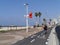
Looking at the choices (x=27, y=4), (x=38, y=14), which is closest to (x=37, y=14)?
(x=38, y=14)

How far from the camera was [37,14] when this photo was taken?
429 feet

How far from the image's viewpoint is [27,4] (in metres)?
49.5

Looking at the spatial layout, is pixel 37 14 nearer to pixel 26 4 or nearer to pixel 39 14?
pixel 39 14

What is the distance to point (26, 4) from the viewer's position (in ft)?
162

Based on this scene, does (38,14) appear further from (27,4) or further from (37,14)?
(27,4)

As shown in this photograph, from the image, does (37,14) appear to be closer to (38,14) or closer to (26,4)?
(38,14)

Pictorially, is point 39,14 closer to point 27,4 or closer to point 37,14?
point 37,14

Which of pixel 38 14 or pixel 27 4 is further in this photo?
pixel 38 14

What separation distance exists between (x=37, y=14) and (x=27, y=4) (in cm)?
8125

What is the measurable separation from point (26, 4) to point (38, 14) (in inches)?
3191

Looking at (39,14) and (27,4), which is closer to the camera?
(27,4)

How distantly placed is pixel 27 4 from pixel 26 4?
13.1 inches

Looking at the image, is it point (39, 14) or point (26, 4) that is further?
point (39, 14)

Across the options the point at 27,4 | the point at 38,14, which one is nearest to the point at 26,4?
the point at 27,4
